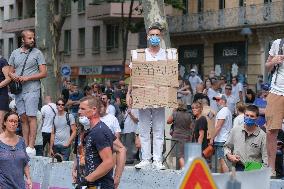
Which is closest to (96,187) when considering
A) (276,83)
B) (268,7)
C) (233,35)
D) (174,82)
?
(276,83)

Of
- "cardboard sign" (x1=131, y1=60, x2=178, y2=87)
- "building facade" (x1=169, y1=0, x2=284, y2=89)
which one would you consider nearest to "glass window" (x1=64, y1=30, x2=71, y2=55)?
"building facade" (x1=169, y1=0, x2=284, y2=89)

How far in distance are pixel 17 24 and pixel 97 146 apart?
5561 cm

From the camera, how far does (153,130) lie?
38.1 ft

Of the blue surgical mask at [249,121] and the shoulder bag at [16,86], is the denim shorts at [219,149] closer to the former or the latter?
the shoulder bag at [16,86]

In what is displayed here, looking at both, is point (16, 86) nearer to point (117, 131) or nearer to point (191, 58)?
point (117, 131)

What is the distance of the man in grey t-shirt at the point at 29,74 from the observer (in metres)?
13.3

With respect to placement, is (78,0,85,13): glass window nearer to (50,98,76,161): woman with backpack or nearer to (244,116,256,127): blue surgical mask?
(50,98,76,161): woman with backpack

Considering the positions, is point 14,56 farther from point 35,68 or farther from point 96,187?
point 96,187

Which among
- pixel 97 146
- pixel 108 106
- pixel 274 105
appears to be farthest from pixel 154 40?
pixel 108 106

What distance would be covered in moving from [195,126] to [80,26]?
139ft

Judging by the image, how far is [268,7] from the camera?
40562 millimetres

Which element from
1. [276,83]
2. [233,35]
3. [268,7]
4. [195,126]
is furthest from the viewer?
[233,35]

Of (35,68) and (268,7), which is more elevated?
(268,7)

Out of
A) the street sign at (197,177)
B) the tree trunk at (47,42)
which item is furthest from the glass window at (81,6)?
the street sign at (197,177)
